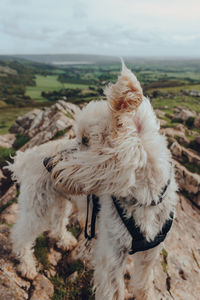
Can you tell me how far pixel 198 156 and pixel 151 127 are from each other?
590cm

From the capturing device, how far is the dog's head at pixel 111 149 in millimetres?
2488

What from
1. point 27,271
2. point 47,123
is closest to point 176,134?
point 47,123

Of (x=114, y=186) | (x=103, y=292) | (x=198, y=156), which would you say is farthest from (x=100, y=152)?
(x=198, y=156)

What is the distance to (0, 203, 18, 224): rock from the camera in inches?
221

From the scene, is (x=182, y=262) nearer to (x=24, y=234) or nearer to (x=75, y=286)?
(x=75, y=286)

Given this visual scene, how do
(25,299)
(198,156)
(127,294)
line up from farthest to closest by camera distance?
(198,156), (127,294), (25,299)

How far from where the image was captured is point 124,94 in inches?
95.5

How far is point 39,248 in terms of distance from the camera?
16.7 feet

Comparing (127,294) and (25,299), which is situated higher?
(25,299)

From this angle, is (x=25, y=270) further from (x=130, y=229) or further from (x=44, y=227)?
(x=130, y=229)

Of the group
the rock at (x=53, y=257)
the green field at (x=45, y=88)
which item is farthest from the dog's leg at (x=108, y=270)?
the green field at (x=45, y=88)

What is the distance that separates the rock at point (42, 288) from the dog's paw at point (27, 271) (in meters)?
0.11

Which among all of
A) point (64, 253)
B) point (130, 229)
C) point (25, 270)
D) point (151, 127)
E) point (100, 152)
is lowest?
point (64, 253)

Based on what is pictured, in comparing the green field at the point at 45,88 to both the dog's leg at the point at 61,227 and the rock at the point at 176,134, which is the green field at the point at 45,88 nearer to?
the rock at the point at 176,134
